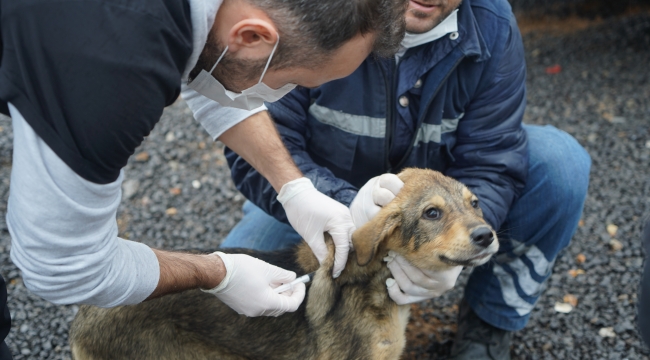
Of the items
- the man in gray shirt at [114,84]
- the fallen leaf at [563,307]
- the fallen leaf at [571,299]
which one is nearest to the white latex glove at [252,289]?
the man in gray shirt at [114,84]

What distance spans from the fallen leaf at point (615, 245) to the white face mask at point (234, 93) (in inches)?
140

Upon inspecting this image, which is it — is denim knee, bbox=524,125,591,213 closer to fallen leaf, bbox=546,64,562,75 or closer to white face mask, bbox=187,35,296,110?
white face mask, bbox=187,35,296,110

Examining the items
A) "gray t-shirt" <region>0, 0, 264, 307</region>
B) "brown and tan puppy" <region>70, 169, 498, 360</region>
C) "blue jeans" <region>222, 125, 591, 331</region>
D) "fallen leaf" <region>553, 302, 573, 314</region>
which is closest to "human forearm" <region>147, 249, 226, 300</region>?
"gray t-shirt" <region>0, 0, 264, 307</region>

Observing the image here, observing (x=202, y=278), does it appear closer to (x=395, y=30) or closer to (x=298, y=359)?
(x=298, y=359)

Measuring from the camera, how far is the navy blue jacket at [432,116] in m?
3.55

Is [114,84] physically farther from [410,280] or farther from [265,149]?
[410,280]

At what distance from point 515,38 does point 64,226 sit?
111 inches

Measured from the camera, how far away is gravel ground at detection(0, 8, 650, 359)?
4258 mm

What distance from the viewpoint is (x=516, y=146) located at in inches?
147

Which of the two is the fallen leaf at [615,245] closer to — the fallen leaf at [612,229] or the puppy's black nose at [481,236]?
the fallen leaf at [612,229]

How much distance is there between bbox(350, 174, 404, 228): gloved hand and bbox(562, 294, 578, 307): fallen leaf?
2.14 m

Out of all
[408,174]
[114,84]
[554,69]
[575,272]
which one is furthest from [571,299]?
[554,69]

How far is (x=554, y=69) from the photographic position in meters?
7.93

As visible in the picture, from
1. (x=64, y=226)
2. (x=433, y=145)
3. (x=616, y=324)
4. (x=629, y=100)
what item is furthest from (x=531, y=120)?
(x=64, y=226)
